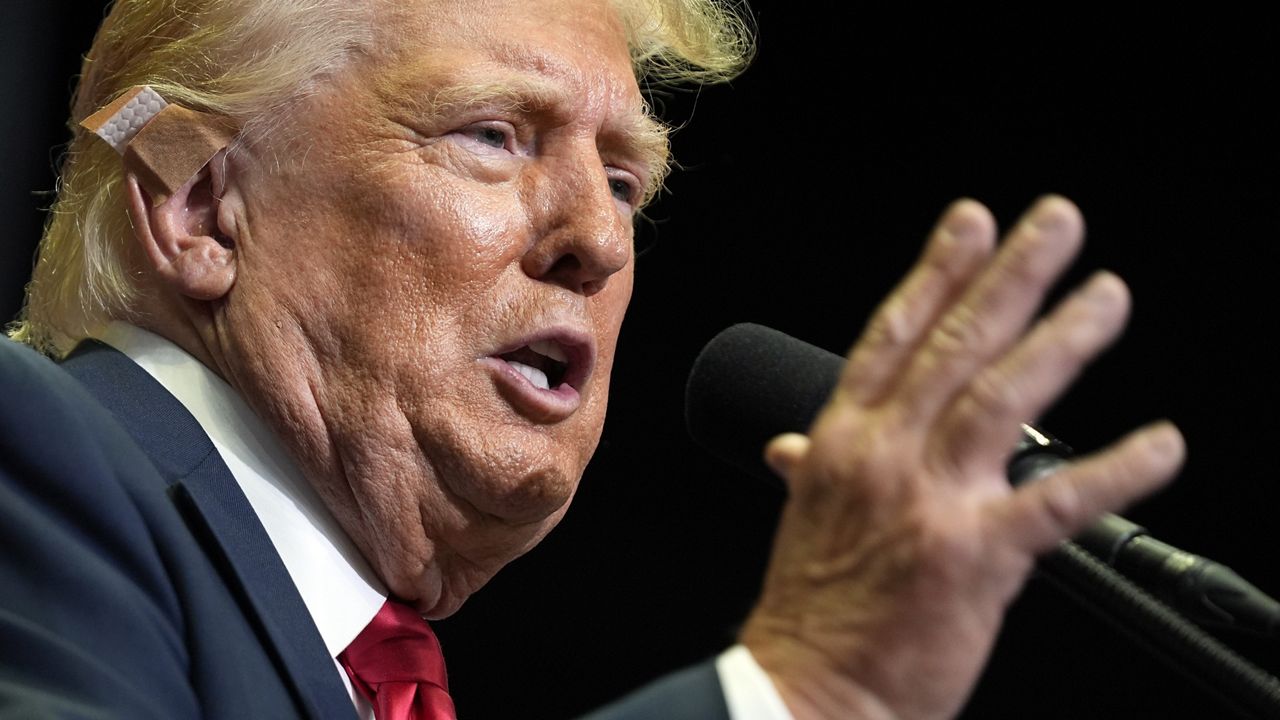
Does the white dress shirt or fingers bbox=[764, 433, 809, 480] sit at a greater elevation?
fingers bbox=[764, 433, 809, 480]

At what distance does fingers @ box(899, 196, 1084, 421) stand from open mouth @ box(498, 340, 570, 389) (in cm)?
85

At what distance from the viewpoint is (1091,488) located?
0.90m

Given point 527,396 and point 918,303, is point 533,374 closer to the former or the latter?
point 527,396

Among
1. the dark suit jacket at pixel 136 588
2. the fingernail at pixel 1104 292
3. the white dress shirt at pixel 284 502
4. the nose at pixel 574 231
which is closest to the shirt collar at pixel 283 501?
the white dress shirt at pixel 284 502

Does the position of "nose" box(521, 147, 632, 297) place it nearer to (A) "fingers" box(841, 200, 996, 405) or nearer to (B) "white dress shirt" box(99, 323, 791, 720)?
(B) "white dress shirt" box(99, 323, 791, 720)

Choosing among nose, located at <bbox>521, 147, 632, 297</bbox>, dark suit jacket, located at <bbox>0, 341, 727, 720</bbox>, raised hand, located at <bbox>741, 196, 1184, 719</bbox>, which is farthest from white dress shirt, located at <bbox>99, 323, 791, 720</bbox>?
raised hand, located at <bbox>741, 196, 1184, 719</bbox>

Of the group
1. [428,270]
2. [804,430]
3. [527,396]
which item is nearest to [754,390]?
[804,430]

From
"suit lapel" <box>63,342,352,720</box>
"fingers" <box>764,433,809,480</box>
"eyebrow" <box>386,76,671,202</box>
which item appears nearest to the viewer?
"fingers" <box>764,433,809,480</box>

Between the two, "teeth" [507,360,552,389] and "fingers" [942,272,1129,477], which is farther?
"teeth" [507,360,552,389]

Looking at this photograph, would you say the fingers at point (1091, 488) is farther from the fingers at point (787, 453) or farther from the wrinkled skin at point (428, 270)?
the wrinkled skin at point (428, 270)

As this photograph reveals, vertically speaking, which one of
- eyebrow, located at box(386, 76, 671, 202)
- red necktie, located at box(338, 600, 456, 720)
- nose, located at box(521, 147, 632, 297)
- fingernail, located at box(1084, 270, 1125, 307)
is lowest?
red necktie, located at box(338, 600, 456, 720)

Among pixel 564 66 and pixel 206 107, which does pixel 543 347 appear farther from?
pixel 206 107

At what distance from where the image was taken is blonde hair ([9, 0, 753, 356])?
68.8 inches

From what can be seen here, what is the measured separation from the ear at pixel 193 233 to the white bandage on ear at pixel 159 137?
0.5 inches
